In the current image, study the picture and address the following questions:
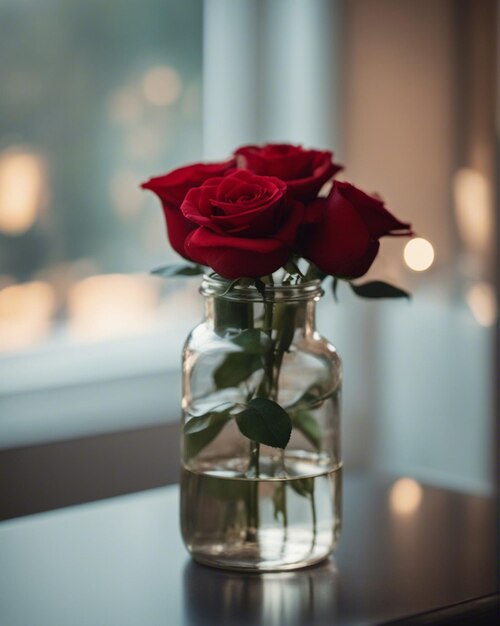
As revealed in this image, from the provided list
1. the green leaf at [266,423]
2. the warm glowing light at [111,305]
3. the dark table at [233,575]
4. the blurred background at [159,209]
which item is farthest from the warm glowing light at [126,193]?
the green leaf at [266,423]

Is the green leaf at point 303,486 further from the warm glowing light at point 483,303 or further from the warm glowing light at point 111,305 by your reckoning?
the warm glowing light at point 483,303

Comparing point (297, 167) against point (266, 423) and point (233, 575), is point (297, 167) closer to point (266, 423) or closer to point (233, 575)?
point (266, 423)

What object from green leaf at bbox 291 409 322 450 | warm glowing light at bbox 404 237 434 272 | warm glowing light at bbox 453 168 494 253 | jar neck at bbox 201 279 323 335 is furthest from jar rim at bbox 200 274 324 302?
warm glowing light at bbox 453 168 494 253

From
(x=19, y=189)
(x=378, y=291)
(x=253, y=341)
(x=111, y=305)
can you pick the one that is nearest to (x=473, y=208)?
(x=111, y=305)

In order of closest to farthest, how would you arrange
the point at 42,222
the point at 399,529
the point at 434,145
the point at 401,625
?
the point at 401,625 < the point at 399,529 < the point at 42,222 < the point at 434,145

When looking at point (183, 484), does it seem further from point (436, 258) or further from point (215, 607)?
point (436, 258)

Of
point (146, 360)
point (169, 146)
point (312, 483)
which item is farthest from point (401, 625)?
point (169, 146)

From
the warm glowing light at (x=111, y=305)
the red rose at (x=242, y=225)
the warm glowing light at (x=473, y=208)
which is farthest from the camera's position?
the warm glowing light at (x=473, y=208)
